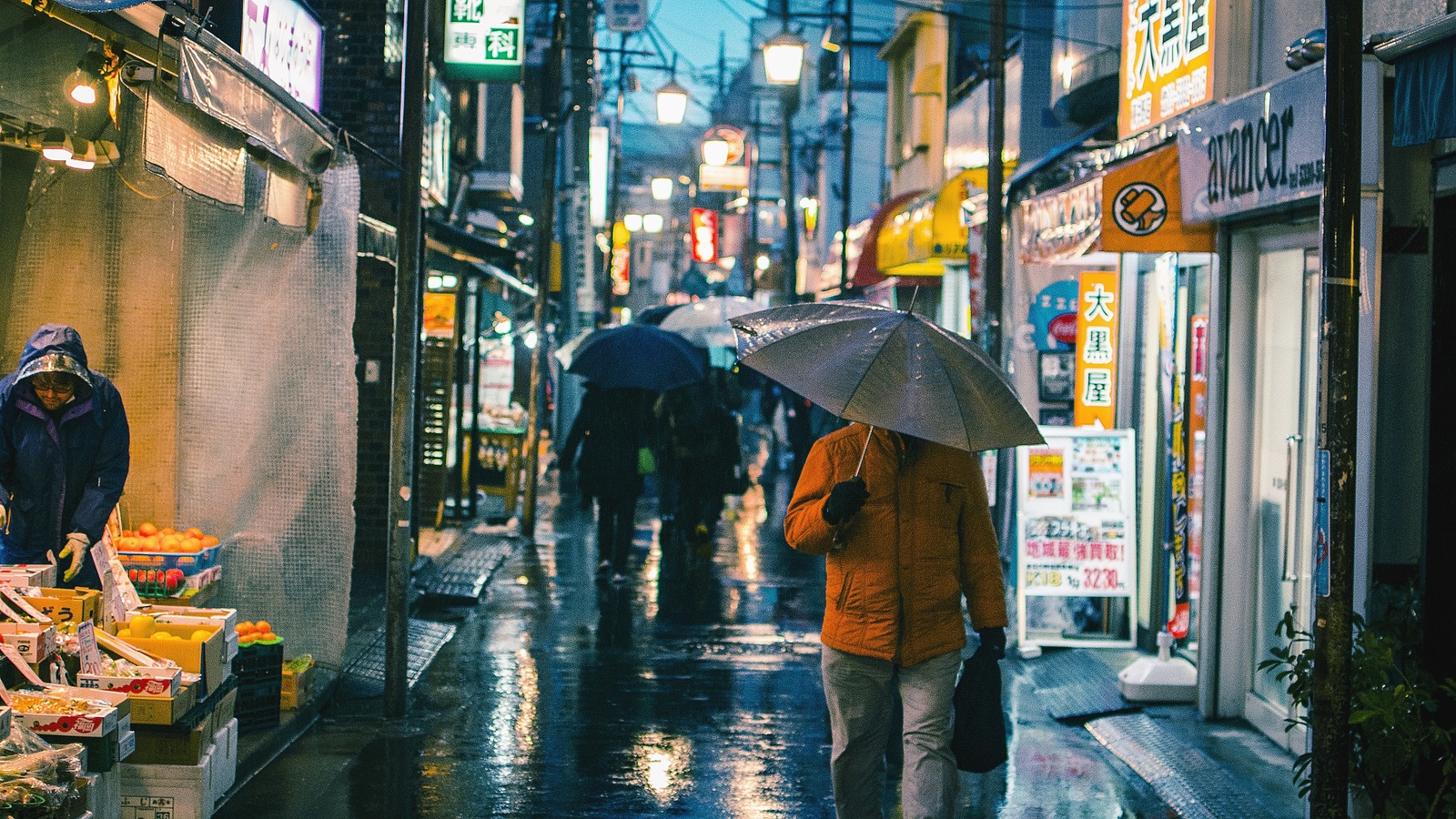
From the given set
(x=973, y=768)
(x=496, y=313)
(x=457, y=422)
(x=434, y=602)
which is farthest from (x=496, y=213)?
(x=973, y=768)

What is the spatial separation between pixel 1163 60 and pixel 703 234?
119ft

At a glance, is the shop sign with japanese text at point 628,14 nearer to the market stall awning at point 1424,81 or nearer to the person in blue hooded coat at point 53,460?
the person in blue hooded coat at point 53,460

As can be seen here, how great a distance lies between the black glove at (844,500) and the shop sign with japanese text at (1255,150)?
284cm

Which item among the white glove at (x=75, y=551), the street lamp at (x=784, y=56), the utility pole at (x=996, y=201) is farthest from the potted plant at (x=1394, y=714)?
the street lamp at (x=784, y=56)

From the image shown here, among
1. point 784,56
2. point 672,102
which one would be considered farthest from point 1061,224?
point 672,102

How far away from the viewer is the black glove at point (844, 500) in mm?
5043

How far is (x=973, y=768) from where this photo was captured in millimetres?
5250

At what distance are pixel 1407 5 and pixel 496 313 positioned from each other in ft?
49.3

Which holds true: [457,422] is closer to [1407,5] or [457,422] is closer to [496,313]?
[496,313]

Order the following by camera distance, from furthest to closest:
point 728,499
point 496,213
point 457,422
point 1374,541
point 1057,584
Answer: point 496,213, point 728,499, point 457,422, point 1057,584, point 1374,541

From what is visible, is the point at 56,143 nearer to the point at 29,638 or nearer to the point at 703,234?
the point at 29,638

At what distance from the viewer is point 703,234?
150 feet

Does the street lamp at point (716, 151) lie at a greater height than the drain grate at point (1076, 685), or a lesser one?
greater

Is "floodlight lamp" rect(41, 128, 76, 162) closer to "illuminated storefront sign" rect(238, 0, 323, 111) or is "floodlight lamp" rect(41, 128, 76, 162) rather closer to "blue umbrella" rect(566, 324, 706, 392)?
"illuminated storefront sign" rect(238, 0, 323, 111)
